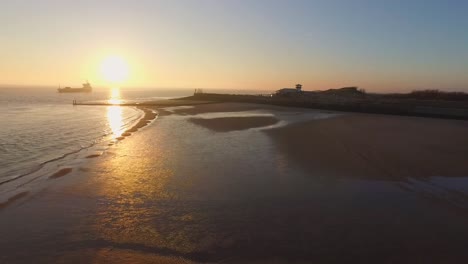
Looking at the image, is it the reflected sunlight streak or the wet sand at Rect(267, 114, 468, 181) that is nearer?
the wet sand at Rect(267, 114, 468, 181)

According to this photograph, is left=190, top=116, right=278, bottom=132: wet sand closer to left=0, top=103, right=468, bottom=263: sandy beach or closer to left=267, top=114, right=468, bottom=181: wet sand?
left=267, top=114, right=468, bottom=181: wet sand

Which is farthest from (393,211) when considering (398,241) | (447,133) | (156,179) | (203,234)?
(447,133)

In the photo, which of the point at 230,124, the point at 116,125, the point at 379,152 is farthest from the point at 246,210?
the point at 116,125

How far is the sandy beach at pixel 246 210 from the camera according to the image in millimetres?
6434

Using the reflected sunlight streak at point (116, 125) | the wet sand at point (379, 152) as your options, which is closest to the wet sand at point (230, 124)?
the wet sand at point (379, 152)

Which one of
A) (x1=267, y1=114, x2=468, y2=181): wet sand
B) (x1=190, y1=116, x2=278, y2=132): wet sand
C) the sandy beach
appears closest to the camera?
the sandy beach

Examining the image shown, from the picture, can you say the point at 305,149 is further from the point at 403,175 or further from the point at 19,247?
the point at 19,247

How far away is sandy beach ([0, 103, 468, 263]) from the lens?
253 inches

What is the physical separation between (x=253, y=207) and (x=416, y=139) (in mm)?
17018

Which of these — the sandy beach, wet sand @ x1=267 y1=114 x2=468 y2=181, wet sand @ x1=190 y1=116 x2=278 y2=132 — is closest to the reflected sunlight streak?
wet sand @ x1=190 y1=116 x2=278 y2=132

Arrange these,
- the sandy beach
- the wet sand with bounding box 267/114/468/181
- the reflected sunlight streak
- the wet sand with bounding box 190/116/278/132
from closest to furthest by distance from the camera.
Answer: the sandy beach
the wet sand with bounding box 267/114/468/181
the reflected sunlight streak
the wet sand with bounding box 190/116/278/132

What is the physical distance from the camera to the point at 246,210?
28.8 feet

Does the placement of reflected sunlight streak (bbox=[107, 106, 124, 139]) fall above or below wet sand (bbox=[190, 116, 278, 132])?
below

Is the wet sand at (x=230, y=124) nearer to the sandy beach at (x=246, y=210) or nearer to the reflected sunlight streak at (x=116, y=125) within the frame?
the reflected sunlight streak at (x=116, y=125)
